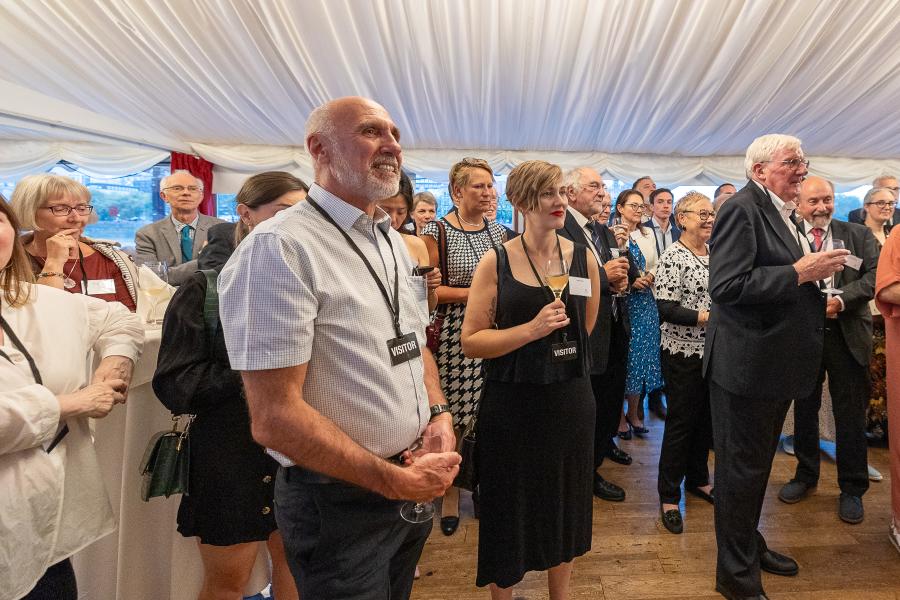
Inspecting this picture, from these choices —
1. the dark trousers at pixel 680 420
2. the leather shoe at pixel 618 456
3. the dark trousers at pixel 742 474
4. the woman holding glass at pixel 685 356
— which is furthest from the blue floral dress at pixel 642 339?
the dark trousers at pixel 742 474

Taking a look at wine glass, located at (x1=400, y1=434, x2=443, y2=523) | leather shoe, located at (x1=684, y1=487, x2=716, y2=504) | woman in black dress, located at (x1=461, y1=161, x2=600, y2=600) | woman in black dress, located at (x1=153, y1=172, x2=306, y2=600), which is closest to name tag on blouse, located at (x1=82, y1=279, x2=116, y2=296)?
woman in black dress, located at (x1=153, y1=172, x2=306, y2=600)

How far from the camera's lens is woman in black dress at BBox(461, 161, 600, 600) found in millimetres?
1547

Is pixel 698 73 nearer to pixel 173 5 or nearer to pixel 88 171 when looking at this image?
pixel 173 5

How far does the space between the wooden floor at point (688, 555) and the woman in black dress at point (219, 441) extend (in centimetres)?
91

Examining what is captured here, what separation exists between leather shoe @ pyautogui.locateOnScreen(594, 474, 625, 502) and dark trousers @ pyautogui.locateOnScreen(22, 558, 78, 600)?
2.40m

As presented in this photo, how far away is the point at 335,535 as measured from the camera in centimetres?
94

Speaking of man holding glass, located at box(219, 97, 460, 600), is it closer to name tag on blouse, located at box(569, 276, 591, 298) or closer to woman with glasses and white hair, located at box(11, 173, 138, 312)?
name tag on blouse, located at box(569, 276, 591, 298)

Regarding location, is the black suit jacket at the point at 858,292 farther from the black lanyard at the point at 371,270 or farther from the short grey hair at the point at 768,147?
the black lanyard at the point at 371,270

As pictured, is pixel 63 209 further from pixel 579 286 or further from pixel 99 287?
pixel 579 286

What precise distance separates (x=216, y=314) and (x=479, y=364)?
1.45 metres

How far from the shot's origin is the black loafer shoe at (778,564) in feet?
6.59

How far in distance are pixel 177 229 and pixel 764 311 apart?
4.27 meters

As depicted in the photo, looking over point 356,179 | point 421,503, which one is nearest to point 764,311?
point 421,503

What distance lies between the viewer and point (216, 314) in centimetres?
128
